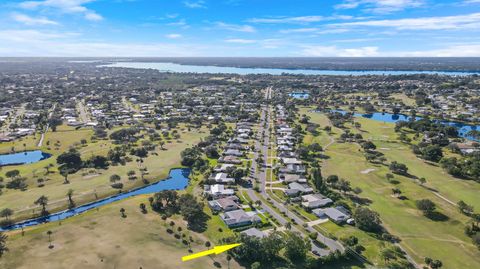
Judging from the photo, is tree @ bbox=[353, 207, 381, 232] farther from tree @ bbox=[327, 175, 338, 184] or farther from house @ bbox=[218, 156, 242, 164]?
house @ bbox=[218, 156, 242, 164]

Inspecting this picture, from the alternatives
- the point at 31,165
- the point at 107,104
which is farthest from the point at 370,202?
the point at 107,104

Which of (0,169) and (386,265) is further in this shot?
(0,169)

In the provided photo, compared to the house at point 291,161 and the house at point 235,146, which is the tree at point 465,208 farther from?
the house at point 235,146

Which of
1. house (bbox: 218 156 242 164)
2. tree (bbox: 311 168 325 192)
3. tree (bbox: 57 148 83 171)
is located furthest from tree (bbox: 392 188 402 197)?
tree (bbox: 57 148 83 171)

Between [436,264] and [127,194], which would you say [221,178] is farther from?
[436,264]

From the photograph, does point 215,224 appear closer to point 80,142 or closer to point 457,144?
point 80,142

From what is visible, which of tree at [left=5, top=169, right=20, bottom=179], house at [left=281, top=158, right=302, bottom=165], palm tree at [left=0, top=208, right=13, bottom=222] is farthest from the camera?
house at [left=281, top=158, right=302, bottom=165]

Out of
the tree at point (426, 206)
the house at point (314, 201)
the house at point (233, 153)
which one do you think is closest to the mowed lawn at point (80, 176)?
the house at point (233, 153)
